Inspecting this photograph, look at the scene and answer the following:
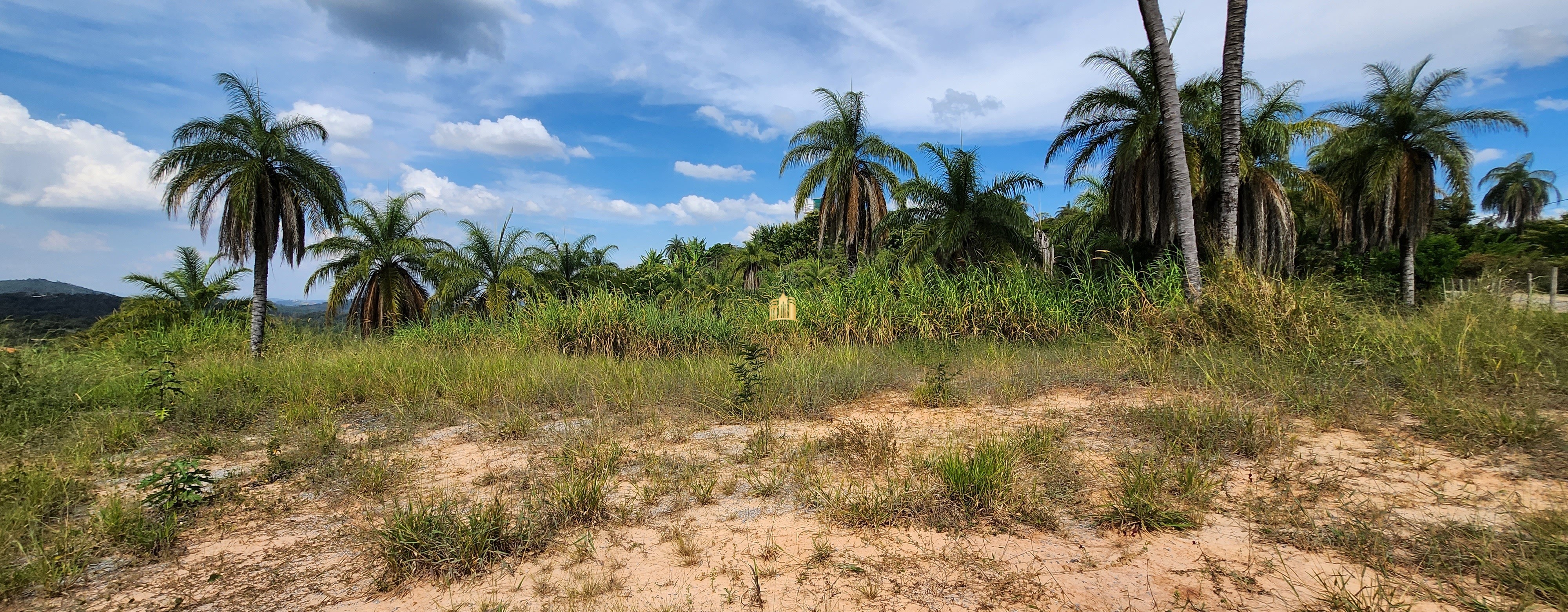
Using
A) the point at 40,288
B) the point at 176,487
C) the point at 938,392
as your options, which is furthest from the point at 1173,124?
the point at 40,288

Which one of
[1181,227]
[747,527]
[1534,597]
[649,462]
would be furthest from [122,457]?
[1181,227]

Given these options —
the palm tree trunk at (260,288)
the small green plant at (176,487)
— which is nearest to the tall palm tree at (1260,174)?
the small green plant at (176,487)

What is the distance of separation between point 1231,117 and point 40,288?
62.4 m

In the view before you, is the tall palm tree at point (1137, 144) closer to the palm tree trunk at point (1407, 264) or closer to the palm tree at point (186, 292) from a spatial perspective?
the palm tree trunk at point (1407, 264)

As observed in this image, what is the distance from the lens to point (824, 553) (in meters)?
3.12

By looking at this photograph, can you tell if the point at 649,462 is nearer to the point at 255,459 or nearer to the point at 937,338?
the point at 255,459

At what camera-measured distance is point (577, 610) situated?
272 cm

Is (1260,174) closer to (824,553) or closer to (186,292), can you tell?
(824,553)

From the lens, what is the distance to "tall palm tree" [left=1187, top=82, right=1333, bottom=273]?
15742 millimetres

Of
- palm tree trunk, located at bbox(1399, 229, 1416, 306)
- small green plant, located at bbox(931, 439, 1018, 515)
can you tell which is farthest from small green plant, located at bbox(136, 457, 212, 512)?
palm tree trunk, located at bbox(1399, 229, 1416, 306)

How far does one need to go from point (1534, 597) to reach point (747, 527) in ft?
10.6

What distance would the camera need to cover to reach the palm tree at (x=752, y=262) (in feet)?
103

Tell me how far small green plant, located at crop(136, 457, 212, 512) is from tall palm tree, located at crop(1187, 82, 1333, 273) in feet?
57.6

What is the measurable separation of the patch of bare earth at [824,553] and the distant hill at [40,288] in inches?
1864
